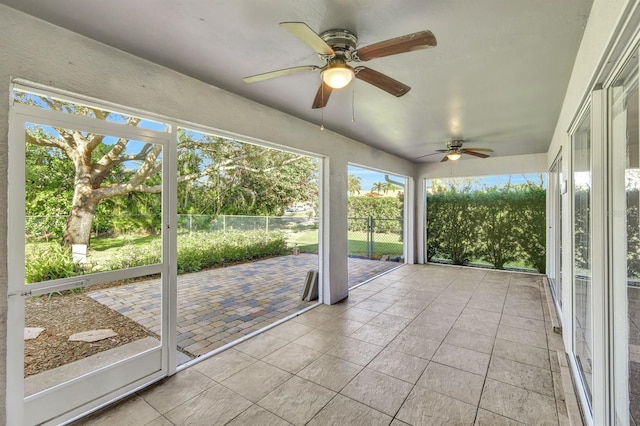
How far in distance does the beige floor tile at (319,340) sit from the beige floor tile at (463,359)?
97cm

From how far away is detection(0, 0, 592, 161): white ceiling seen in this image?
1.60 metres

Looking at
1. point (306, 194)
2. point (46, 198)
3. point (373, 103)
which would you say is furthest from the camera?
point (306, 194)

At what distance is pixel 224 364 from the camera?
2.60 meters

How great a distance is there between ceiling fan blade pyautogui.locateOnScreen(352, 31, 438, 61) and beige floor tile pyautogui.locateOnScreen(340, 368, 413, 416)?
2274mm

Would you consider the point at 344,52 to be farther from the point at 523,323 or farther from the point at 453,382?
the point at 523,323

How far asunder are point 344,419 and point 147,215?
2.11 metres

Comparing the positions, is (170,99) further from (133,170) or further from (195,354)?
(195,354)

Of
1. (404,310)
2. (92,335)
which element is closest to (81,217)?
(92,335)

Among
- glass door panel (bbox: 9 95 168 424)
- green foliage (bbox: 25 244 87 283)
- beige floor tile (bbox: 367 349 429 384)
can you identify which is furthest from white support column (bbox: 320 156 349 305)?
green foliage (bbox: 25 244 87 283)

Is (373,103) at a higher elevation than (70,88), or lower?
higher

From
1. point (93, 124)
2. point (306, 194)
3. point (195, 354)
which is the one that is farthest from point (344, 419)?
point (306, 194)

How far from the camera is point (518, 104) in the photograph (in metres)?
3.12

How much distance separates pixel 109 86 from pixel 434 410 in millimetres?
3157

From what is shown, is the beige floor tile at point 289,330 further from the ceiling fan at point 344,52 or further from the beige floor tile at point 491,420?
the ceiling fan at point 344,52
